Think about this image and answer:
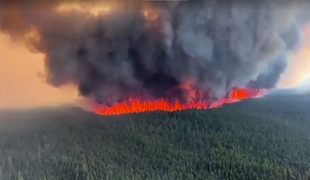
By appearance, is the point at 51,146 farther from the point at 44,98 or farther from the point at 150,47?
→ the point at 150,47

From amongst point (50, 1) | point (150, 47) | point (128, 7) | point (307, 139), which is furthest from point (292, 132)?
point (50, 1)

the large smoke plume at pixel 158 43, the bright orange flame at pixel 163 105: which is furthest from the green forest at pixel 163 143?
the large smoke plume at pixel 158 43

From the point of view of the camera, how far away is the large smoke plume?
2604mm

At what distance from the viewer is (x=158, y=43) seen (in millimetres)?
2717

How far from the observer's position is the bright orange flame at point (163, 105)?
2717mm

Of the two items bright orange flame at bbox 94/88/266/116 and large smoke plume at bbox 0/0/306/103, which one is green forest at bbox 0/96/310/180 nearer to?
bright orange flame at bbox 94/88/266/116

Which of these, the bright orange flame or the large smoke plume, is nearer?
the large smoke plume

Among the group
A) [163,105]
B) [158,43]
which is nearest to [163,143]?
[163,105]

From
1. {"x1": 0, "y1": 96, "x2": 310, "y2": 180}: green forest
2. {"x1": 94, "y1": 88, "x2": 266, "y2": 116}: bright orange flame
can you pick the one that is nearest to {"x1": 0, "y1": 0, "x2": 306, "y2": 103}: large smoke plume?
{"x1": 94, "y1": 88, "x2": 266, "y2": 116}: bright orange flame

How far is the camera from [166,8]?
2701 millimetres

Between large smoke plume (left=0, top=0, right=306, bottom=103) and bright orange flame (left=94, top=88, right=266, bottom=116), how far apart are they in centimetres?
5

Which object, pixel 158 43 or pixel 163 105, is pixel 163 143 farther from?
pixel 158 43

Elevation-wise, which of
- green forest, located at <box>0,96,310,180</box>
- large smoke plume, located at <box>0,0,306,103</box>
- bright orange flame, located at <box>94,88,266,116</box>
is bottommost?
green forest, located at <box>0,96,310,180</box>

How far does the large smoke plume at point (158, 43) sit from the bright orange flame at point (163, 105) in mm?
50
